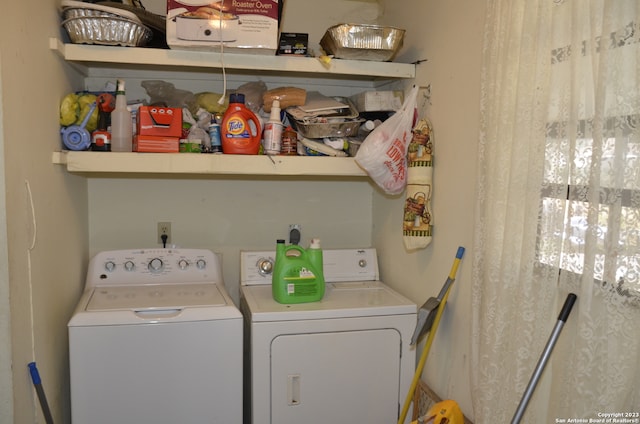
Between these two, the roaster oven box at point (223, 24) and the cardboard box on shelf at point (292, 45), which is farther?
the cardboard box on shelf at point (292, 45)

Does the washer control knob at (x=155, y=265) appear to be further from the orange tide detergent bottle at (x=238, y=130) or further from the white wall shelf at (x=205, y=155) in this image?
the orange tide detergent bottle at (x=238, y=130)

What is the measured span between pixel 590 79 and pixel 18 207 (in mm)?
1550

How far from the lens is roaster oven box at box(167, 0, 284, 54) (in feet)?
6.04

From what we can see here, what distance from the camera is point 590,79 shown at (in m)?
1.09

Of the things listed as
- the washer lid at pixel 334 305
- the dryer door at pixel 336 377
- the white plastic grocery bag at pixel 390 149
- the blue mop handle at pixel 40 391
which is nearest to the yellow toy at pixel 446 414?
the dryer door at pixel 336 377

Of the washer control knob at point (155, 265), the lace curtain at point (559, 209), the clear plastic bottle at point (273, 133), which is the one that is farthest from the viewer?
the washer control knob at point (155, 265)

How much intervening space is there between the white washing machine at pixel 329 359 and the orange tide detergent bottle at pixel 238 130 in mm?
625

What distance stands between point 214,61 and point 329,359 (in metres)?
1.25

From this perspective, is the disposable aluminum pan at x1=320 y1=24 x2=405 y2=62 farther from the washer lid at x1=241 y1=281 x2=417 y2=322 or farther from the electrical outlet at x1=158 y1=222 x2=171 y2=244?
the electrical outlet at x1=158 y1=222 x2=171 y2=244

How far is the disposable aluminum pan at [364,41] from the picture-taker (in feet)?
6.54

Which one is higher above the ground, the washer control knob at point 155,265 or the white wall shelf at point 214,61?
the white wall shelf at point 214,61

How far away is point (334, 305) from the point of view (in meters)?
1.99

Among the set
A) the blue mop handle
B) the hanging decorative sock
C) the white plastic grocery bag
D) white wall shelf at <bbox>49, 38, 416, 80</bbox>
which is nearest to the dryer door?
the hanging decorative sock

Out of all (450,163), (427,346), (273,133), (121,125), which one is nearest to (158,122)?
(121,125)
